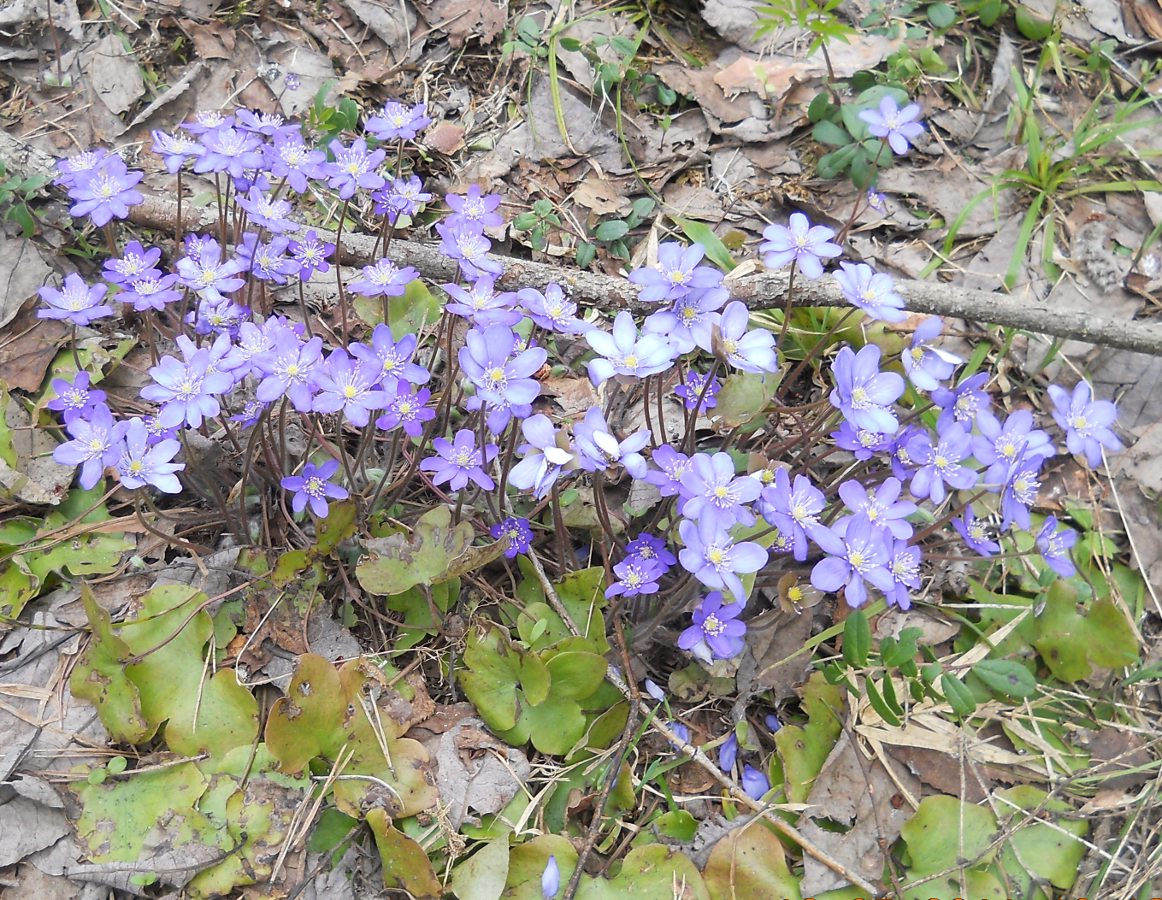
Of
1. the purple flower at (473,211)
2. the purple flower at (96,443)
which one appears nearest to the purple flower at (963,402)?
the purple flower at (473,211)

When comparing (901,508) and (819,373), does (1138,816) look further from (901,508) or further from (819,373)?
(819,373)

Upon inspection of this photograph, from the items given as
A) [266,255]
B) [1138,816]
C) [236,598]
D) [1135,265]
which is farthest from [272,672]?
[1135,265]

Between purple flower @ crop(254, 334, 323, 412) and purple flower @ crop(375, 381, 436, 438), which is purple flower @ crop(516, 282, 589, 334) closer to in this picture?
purple flower @ crop(375, 381, 436, 438)

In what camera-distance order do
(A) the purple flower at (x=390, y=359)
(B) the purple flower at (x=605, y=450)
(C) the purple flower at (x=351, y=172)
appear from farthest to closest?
(C) the purple flower at (x=351, y=172)
(A) the purple flower at (x=390, y=359)
(B) the purple flower at (x=605, y=450)

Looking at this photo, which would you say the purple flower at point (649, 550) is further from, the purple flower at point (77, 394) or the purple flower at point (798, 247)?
the purple flower at point (77, 394)

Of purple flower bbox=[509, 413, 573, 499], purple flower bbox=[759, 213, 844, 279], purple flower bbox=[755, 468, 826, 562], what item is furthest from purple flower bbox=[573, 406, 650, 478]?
purple flower bbox=[759, 213, 844, 279]

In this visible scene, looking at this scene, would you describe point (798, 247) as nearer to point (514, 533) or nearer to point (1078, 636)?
point (514, 533)
